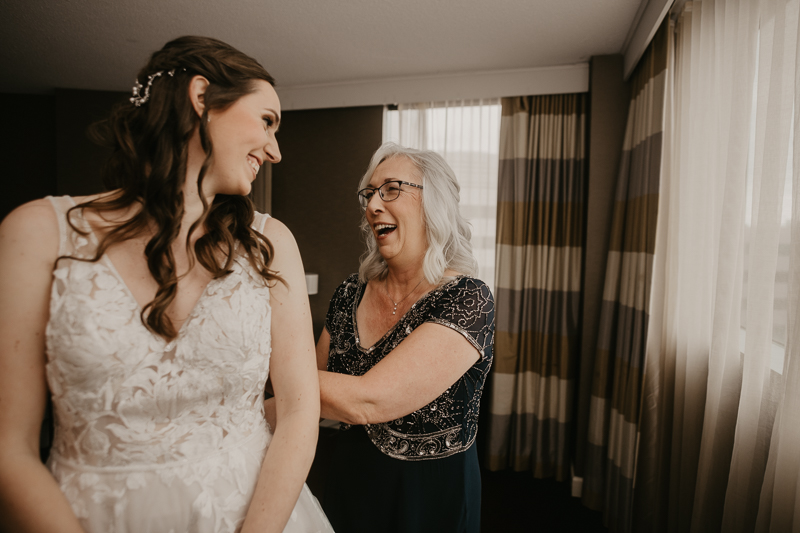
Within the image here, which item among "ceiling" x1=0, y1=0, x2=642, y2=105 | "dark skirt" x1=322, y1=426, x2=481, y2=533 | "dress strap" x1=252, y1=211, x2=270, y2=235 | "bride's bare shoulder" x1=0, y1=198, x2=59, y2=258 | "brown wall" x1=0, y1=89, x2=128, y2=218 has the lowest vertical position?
"dark skirt" x1=322, y1=426, x2=481, y2=533

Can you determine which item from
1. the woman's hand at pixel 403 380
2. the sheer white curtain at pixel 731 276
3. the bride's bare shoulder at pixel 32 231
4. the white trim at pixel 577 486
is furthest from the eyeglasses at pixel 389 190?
the white trim at pixel 577 486

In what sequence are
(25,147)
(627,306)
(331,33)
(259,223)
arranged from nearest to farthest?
(259,223) → (627,306) → (331,33) → (25,147)

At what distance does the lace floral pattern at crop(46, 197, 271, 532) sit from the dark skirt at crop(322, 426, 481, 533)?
1.59 ft

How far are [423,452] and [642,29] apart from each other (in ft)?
8.71

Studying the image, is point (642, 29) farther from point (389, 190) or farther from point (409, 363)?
point (409, 363)

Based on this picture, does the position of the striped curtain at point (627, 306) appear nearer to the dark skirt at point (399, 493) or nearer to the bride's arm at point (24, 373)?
the dark skirt at point (399, 493)

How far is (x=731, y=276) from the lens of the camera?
153 centimetres

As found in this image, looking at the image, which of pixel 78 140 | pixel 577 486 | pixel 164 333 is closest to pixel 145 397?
pixel 164 333

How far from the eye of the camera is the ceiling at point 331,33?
2.48 meters

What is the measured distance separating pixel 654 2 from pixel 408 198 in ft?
6.21

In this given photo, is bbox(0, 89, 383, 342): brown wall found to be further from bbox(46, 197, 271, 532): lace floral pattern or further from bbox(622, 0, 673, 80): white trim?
bbox(46, 197, 271, 532): lace floral pattern

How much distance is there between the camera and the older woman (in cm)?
114

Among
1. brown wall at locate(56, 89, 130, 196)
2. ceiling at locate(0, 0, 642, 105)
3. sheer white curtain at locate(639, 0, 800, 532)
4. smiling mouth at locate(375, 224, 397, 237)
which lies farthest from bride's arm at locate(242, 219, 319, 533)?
brown wall at locate(56, 89, 130, 196)

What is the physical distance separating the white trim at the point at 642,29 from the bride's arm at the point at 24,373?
8.63 feet
